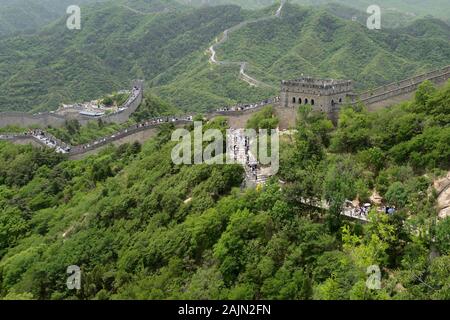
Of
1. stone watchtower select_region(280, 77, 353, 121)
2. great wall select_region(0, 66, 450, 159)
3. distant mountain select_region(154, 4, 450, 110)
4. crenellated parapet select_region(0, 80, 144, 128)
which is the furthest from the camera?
distant mountain select_region(154, 4, 450, 110)

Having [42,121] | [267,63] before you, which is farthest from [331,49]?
[42,121]

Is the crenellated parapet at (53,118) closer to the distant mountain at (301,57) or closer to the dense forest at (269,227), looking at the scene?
the dense forest at (269,227)

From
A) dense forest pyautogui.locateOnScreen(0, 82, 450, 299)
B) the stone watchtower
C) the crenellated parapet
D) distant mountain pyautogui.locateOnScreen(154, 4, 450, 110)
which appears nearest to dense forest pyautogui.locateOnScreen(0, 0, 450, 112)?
distant mountain pyautogui.locateOnScreen(154, 4, 450, 110)

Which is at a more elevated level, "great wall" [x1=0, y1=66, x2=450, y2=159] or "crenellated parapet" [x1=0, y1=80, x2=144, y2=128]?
"great wall" [x1=0, y1=66, x2=450, y2=159]

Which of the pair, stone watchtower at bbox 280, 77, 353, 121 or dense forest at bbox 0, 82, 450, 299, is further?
stone watchtower at bbox 280, 77, 353, 121

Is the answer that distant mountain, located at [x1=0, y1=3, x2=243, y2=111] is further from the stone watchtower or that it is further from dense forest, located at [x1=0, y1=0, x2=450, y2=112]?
the stone watchtower

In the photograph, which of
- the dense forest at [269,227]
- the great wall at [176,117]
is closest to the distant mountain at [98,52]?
the great wall at [176,117]

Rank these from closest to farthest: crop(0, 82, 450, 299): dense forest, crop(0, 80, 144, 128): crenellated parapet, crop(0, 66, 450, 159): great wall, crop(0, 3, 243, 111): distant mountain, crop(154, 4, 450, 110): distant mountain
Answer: crop(0, 82, 450, 299): dense forest < crop(0, 66, 450, 159): great wall < crop(0, 80, 144, 128): crenellated parapet < crop(154, 4, 450, 110): distant mountain < crop(0, 3, 243, 111): distant mountain
